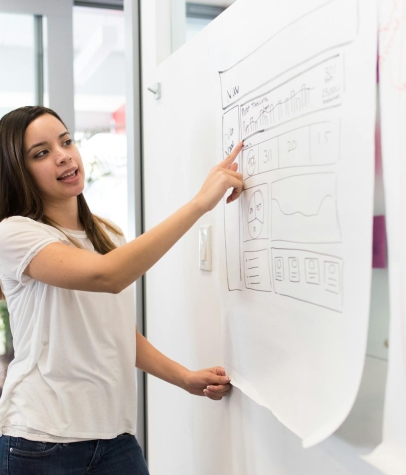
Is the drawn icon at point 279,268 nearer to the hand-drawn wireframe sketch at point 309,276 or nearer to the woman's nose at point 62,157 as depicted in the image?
the hand-drawn wireframe sketch at point 309,276

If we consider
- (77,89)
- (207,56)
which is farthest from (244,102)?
A: (77,89)

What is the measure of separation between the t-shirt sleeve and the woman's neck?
0.13m

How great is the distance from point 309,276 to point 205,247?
493 millimetres

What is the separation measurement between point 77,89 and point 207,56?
3812 millimetres

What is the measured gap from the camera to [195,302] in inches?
57.9

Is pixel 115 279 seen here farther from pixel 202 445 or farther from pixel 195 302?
pixel 202 445

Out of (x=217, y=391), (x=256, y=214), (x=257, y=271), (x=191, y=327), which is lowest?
(x=217, y=391)

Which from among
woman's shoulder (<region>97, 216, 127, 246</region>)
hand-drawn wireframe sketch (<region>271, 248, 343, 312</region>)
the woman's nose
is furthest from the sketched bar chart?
woman's shoulder (<region>97, 216, 127, 246</region>)

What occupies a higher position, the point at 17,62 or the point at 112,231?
the point at 17,62

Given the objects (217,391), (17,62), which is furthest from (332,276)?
(17,62)

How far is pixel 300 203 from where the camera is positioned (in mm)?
937

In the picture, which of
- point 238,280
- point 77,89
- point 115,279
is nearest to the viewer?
point 115,279

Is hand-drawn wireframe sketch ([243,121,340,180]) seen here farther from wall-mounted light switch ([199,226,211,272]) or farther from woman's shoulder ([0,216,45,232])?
woman's shoulder ([0,216,45,232])

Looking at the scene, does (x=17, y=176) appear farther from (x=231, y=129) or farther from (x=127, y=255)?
(x=231, y=129)
